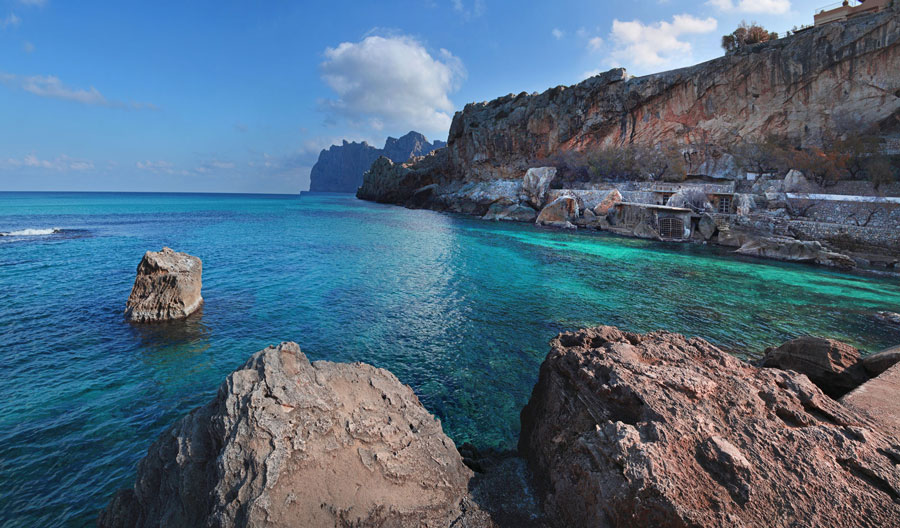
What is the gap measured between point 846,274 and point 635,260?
36.9ft

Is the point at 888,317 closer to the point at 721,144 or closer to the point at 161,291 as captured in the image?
the point at 161,291

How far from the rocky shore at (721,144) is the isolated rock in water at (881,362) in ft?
78.3

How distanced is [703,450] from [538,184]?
1950 inches

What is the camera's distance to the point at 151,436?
6.69 metres

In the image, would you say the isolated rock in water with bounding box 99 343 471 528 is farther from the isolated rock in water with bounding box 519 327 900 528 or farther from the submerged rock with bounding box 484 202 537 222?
the submerged rock with bounding box 484 202 537 222

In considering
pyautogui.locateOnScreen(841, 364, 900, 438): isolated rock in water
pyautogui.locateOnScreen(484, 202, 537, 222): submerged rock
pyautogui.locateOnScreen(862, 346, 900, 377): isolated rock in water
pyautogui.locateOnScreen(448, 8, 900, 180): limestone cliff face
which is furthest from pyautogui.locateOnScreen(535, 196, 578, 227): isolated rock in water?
pyautogui.locateOnScreen(841, 364, 900, 438): isolated rock in water

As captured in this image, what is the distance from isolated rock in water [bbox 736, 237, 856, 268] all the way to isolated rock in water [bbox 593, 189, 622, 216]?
14.5m

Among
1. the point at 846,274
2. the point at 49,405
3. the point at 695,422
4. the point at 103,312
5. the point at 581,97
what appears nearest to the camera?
the point at 695,422

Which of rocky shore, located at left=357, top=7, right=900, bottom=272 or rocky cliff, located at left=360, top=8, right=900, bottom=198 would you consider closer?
rocky shore, located at left=357, top=7, right=900, bottom=272

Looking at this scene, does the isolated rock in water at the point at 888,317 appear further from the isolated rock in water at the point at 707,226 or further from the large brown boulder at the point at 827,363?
the isolated rock in water at the point at 707,226

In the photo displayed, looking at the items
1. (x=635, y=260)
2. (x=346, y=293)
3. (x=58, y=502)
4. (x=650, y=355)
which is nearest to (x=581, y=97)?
(x=635, y=260)

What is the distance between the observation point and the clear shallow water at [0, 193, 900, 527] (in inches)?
265

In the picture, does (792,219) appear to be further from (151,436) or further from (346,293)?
(151,436)

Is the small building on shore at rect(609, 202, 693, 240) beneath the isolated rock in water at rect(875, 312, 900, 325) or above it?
above
